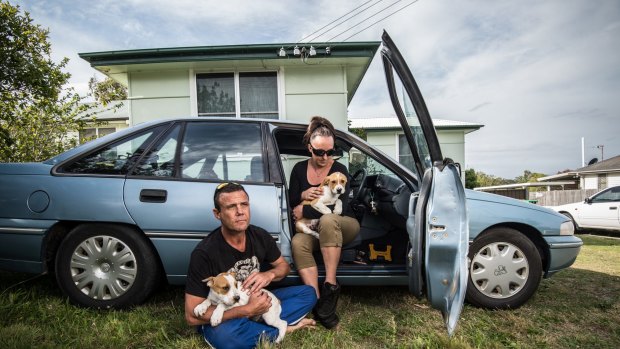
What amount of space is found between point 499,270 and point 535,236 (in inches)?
19.7

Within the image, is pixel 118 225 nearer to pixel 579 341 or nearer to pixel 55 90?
pixel 579 341

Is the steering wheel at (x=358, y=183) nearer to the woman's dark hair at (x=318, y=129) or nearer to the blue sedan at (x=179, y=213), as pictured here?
the blue sedan at (x=179, y=213)

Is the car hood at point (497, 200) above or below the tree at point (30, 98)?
below

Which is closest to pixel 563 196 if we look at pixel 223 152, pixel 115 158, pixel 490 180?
pixel 223 152

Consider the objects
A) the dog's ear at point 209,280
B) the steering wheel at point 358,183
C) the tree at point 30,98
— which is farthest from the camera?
the tree at point 30,98

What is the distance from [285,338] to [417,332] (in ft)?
3.03

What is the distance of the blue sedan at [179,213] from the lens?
103 inches

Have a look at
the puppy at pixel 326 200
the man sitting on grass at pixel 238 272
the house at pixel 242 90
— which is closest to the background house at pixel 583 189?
the house at pixel 242 90

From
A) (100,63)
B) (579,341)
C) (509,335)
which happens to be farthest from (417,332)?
(100,63)

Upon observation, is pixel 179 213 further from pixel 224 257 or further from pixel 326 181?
pixel 326 181

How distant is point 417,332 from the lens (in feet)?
7.94

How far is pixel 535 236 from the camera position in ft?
9.75

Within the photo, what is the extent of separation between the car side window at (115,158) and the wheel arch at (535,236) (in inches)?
115

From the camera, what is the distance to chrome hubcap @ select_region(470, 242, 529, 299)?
110 inches
